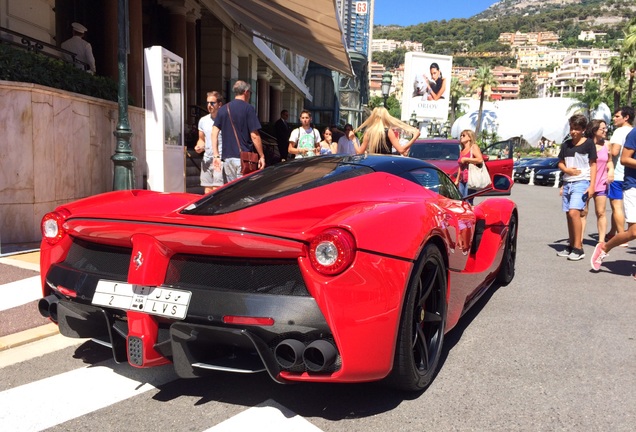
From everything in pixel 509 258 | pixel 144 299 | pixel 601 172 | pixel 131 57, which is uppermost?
pixel 131 57

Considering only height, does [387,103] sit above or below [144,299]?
above

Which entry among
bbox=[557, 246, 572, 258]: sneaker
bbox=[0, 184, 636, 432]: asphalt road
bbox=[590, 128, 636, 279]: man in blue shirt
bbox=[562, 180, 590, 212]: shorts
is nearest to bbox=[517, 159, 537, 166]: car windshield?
bbox=[557, 246, 572, 258]: sneaker

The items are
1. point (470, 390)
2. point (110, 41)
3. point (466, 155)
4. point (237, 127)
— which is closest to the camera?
point (470, 390)

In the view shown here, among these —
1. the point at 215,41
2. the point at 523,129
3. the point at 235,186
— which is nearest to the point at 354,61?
the point at 215,41

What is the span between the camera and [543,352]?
3557 mm

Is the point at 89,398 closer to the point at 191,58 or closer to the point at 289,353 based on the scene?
the point at 289,353

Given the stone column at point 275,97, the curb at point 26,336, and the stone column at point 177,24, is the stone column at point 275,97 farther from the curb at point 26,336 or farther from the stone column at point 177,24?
the curb at point 26,336

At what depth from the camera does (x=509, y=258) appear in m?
5.31

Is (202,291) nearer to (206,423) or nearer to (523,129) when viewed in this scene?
(206,423)

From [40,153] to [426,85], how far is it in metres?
62.0

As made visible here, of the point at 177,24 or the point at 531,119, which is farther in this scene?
the point at 531,119

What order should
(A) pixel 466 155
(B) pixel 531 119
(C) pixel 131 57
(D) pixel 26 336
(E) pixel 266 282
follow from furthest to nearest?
(B) pixel 531 119, (C) pixel 131 57, (A) pixel 466 155, (D) pixel 26 336, (E) pixel 266 282

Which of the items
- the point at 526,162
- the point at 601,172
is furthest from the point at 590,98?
the point at 601,172

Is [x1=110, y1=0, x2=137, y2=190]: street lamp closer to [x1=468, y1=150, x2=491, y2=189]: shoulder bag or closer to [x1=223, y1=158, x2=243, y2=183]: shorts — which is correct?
[x1=223, y1=158, x2=243, y2=183]: shorts
